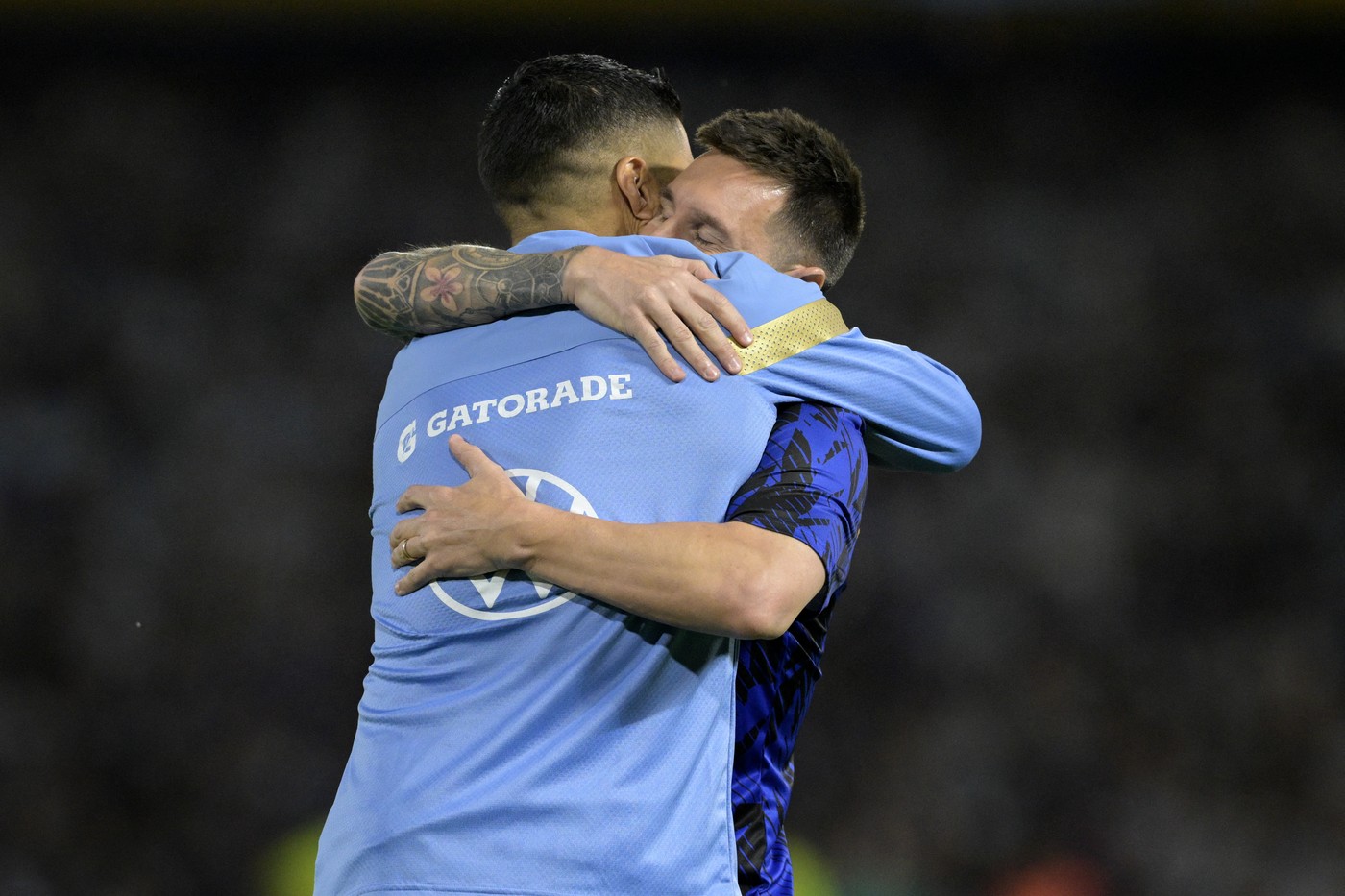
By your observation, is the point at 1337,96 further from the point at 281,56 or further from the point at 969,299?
the point at 281,56

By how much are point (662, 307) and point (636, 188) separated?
0.57 metres

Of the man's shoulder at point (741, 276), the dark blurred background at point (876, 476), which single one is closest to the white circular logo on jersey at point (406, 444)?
the man's shoulder at point (741, 276)

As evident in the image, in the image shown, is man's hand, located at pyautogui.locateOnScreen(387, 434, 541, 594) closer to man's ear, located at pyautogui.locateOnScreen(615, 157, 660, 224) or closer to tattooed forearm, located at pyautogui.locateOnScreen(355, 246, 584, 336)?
tattooed forearm, located at pyautogui.locateOnScreen(355, 246, 584, 336)

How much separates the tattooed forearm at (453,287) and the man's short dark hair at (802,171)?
346 mm

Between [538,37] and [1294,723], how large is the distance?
3.77m

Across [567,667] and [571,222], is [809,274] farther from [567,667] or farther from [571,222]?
[567,667]

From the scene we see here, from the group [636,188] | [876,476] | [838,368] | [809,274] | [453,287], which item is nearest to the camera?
[838,368]

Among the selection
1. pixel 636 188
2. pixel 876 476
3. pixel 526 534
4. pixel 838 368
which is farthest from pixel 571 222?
pixel 876 476

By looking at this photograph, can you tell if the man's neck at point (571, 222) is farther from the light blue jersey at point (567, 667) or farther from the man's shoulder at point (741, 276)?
the light blue jersey at point (567, 667)

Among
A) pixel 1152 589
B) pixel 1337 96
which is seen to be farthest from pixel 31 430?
pixel 1337 96

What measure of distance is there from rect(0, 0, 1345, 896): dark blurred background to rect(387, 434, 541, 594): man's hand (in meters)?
3.11

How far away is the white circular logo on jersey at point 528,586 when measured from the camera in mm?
1218

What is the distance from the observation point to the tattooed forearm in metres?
1.40

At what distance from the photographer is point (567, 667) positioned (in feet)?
3.92
